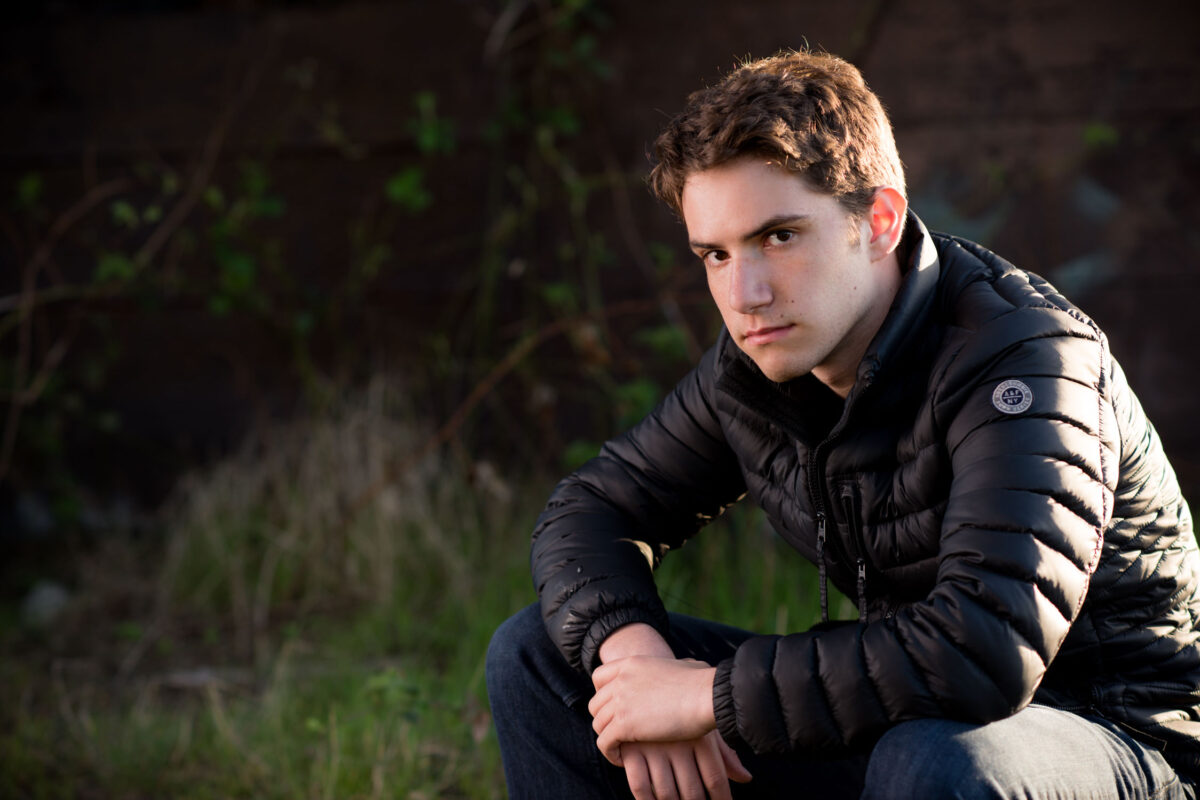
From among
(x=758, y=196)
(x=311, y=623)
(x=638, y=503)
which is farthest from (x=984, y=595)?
(x=311, y=623)

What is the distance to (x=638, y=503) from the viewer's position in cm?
213

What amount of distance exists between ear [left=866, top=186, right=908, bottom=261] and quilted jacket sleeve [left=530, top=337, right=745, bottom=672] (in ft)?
1.17

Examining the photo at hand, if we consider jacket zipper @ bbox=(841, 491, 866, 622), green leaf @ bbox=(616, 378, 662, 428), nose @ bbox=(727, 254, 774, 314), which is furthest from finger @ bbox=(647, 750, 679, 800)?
green leaf @ bbox=(616, 378, 662, 428)

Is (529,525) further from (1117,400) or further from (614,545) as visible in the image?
(1117,400)

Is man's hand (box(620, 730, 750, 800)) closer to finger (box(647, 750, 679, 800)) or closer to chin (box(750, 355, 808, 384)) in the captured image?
finger (box(647, 750, 679, 800))

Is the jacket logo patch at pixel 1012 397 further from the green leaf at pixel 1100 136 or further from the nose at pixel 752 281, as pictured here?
the green leaf at pixel 1100 136

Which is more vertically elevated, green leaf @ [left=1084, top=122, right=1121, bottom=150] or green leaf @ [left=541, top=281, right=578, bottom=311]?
green leaf @ [left=1084, top=122, right=1121, bottom=150]

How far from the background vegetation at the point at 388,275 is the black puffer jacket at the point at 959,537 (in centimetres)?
154

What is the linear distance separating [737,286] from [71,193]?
4.43 metres

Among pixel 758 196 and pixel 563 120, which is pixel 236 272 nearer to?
pixel 563 120

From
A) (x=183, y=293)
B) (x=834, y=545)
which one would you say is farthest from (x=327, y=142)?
(x=834, y=545)

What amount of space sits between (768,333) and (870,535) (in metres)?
0.38

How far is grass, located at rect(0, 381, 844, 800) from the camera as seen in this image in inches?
109

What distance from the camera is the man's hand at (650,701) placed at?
1.62m
